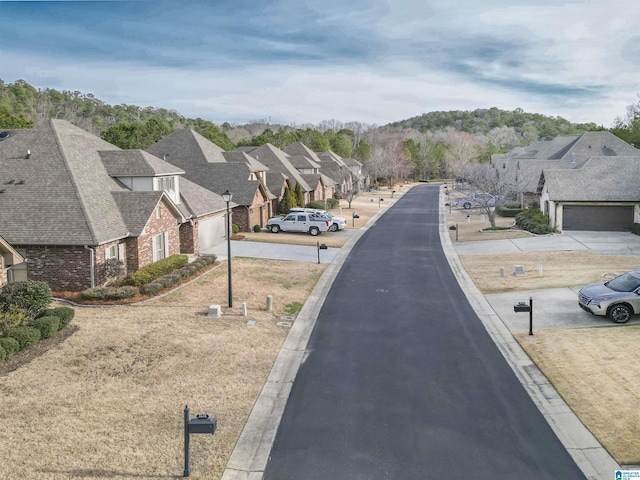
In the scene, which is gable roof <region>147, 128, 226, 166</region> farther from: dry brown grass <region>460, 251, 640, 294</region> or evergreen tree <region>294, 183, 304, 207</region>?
dry brown grass <region>460, 251, 640, 294</region>

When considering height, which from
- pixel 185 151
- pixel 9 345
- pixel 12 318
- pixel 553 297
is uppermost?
pixel 185 151

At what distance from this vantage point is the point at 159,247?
1148 inches

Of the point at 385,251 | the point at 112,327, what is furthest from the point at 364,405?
the point at 385,251

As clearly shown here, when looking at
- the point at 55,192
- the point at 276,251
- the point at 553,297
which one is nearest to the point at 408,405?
the point at 553,297

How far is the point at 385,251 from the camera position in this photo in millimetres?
36594

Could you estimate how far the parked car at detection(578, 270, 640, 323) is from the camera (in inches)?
755

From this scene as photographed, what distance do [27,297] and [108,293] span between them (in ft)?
14.2

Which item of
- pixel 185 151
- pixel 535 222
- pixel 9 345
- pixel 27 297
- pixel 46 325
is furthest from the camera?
pixel 185 151

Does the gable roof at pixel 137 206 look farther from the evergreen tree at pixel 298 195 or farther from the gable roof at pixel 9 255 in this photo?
the evergreen tree at pixel 298 195

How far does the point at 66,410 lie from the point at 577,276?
2275 centimetres

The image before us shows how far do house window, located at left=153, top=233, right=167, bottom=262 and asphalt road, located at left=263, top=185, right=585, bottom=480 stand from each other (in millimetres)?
10057

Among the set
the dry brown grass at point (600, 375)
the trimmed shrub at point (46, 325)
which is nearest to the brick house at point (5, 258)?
the trimmed shrub at point (46, 325)

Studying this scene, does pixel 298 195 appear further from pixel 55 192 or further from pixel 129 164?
pixel 55 192

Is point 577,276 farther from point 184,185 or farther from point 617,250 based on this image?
point 184,185
